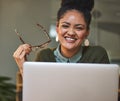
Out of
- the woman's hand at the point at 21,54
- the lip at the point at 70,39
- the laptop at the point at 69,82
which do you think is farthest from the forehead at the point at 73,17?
the laptop at the point at 69,82

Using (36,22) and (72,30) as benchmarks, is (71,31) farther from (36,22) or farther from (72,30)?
(36,22)

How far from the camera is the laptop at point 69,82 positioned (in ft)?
3.43

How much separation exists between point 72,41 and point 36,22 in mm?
535

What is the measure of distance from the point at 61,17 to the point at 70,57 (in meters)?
0.27

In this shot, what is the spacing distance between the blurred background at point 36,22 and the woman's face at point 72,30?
383 mm

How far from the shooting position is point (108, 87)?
1.06 metres

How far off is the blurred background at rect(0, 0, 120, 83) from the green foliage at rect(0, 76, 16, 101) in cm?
6

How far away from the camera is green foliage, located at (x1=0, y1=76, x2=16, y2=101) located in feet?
6.84

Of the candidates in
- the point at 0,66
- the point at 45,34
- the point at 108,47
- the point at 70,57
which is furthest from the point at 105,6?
the point at 0,66

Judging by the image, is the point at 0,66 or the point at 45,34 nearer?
the point at 45,34

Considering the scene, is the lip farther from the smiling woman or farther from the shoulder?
the shoulder

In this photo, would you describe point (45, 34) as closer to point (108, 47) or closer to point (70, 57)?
point (70, 57)

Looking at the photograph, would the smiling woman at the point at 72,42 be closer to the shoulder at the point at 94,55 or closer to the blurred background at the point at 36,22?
the shoulder at the point at 94,55

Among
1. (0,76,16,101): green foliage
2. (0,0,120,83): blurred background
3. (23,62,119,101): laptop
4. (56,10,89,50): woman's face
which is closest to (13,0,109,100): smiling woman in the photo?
(56,10,89,50): woman's face
